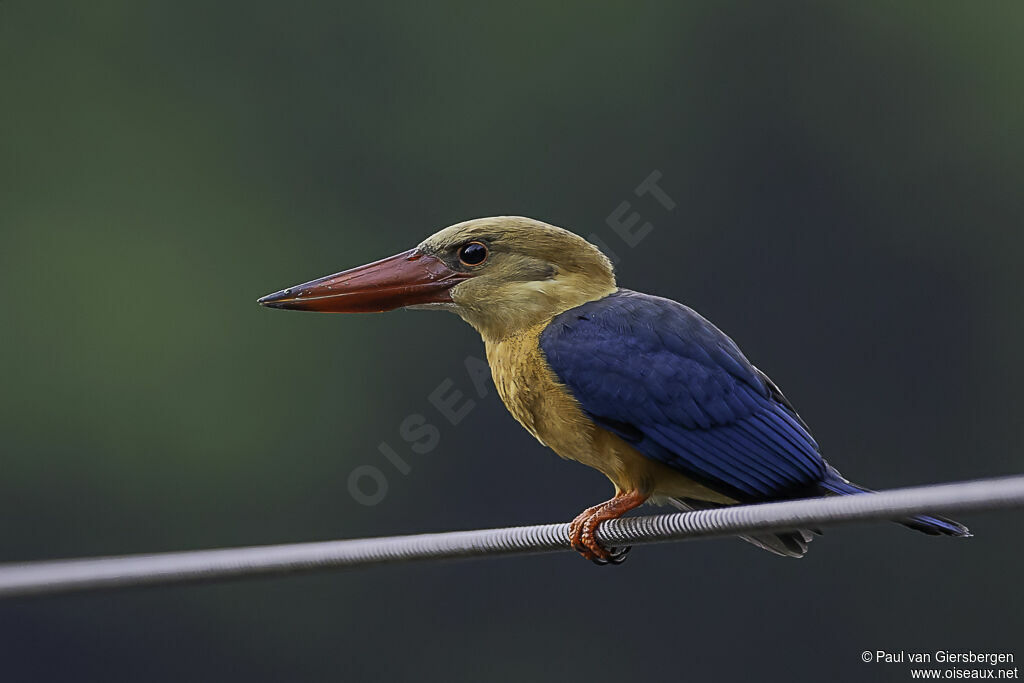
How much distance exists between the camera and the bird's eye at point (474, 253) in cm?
335

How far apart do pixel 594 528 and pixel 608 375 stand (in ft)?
1.07

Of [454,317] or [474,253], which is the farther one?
[454,317]

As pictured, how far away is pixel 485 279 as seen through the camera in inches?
130

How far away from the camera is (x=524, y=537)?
2.33 metres

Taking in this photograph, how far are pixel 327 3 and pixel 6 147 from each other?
3.63 meters

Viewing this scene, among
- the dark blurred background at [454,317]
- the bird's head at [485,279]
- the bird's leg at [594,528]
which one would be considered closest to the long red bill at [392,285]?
the bird's head at [485,279]

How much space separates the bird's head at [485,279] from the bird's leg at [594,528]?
48 cm

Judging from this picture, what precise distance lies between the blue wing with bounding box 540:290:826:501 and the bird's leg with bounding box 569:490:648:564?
0.40ft

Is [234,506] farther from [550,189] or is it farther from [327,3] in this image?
[327,3]

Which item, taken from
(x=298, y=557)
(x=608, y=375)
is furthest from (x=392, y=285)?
(x=298, y=557)

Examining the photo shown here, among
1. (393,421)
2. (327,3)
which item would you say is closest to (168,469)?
(393,421)

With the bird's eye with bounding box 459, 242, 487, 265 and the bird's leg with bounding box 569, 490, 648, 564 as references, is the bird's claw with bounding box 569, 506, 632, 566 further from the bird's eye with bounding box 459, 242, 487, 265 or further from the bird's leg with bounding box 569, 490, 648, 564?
the bird's eye with bounding box 459, 242, 487, 265

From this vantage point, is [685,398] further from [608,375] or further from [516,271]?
[516,271]

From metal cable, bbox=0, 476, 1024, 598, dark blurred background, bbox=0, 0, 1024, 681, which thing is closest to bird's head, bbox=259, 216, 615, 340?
metal cable, bbox=0, 476, 1024, 598
